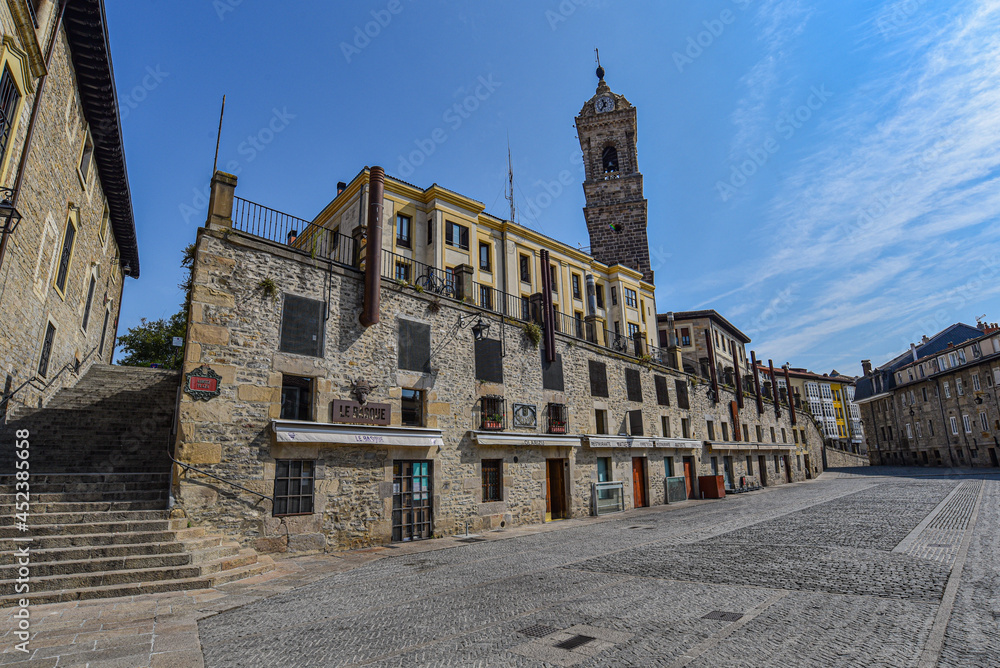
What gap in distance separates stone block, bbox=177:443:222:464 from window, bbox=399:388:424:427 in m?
4.46

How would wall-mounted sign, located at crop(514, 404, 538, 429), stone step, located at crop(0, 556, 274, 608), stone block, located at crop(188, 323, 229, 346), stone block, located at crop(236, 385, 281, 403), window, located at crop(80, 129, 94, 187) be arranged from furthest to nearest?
wall-mounted sign, located at crop(514, 404, 538, 429) < window, located at crop(80, 129, 94, 187) < stone block, located at crop(236, 385, 281, 403) < stone block, located at crop(188, 323, 229, 346) < stone step, located at crop(0, 556, 274, 608)

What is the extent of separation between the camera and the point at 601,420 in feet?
65.4

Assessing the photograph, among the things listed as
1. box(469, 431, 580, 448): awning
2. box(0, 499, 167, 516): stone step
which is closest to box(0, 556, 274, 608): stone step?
box(0, 499, 167, 516): stone step

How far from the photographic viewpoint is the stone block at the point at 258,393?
10281 mm

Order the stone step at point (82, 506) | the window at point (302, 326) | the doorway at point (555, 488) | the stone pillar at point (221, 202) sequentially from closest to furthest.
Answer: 1. the stone step at point (82, 506)
2. the stone pillar at point (221, 202)
3. the window at point (302, 326)
4. the doorway at point (555, 488)

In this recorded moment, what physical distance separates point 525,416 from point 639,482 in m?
7.97

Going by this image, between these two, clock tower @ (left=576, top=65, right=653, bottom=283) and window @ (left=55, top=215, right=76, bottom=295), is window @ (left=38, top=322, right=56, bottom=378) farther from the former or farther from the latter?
clock tower @ (left=576, top=65, right=653, bottom=283)

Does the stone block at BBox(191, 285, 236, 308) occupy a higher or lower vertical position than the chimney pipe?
lower

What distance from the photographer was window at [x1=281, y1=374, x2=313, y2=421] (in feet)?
36.5

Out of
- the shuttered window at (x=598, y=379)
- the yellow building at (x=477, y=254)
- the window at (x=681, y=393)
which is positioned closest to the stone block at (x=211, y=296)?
the yellow building at (x=477, y=254)

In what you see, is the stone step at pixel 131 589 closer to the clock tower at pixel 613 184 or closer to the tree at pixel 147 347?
the tree at pixel 147 347

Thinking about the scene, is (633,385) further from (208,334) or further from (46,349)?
(46,349)

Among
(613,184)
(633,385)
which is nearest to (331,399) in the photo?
(633,385)

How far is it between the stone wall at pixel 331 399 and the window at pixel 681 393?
1048 cm
